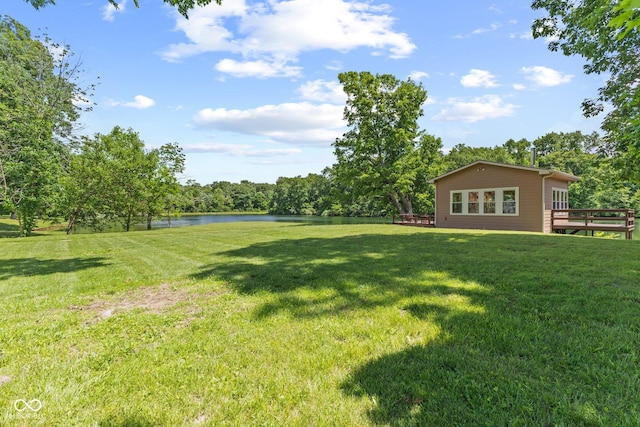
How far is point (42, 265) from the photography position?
24.3ft

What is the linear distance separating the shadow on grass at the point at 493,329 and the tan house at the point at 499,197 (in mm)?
9587

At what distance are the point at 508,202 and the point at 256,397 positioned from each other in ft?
57.9

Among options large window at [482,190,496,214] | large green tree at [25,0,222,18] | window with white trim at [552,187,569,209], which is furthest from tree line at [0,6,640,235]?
large green tree at [25,0,222,18]

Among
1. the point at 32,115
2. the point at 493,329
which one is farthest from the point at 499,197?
the point at 32,115

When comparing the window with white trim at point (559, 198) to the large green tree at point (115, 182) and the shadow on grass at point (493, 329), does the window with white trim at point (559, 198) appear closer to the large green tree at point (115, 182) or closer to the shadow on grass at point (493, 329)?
the shadow on grass at point (493, 329)

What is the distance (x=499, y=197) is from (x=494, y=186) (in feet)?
2.12

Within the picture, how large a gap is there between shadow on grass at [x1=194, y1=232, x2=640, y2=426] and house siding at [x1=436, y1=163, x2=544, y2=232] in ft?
31.4

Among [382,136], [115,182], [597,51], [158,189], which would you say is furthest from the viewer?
[158,189]

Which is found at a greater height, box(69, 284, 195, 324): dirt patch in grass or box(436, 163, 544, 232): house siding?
box(436, 163, 544, 232): house siding

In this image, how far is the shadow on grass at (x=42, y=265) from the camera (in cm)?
658

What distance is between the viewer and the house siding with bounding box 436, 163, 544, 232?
1527 cm

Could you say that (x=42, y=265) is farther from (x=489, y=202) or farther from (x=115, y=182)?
(x=115, y=182)

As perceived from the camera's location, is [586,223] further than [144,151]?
No

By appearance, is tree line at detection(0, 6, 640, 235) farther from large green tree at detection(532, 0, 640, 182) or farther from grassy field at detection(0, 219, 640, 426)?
grassy field at detection(0, 219, 640, 426)
